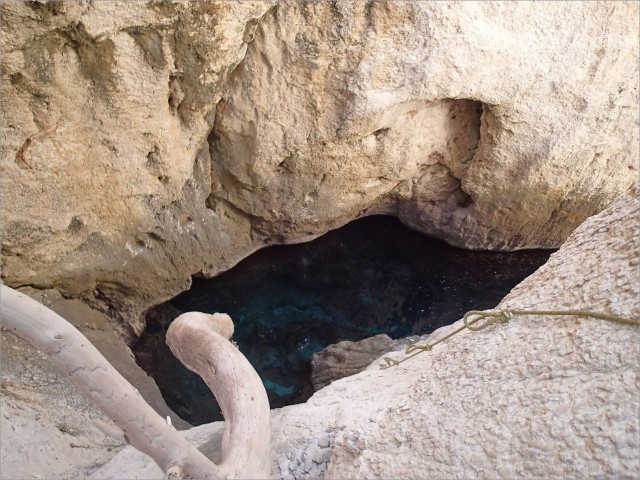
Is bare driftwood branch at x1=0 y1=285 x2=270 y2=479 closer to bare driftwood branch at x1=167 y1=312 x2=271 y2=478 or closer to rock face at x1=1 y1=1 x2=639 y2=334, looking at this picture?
bare driftwood branch at x1=167 y1=312 x2=271 y2=478

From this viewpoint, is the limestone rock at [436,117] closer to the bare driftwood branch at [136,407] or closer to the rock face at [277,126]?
the rock face at [277,126]

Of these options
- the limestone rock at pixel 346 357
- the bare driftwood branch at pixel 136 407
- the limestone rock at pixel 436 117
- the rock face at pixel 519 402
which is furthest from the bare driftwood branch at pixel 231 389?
the limestone rock at pixel 436 117

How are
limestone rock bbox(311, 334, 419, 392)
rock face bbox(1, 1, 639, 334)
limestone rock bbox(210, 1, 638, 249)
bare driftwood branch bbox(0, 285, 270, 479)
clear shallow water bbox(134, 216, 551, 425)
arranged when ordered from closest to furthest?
bare driftwood branch bbox(0, 285, 270, 479) < rock face bbox(1, 1, 639, 334) < limestone rock bbox(210, 1, 638, 249) < limestone rock bbox(311, 334, 419, 392) < clear shallow water bbox(134, 216, 551, 425)

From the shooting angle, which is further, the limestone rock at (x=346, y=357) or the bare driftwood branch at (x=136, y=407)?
the limestone rock at (x=346, y=357)

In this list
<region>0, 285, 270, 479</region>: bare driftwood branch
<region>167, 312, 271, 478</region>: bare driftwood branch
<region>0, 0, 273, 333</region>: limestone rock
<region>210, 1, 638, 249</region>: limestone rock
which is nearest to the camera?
<region>0, 285, 270, 479</region>: bare driftwood branch

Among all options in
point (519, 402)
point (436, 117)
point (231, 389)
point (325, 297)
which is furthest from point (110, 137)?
point (519, 402)

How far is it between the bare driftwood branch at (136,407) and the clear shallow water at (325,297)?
219 cm

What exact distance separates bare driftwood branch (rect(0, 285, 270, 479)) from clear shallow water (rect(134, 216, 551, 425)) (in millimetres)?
2188

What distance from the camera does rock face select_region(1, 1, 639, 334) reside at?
10.3 ft

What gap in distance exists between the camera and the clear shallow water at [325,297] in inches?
166

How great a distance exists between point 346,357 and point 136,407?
2.63 m

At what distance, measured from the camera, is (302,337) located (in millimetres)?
4551

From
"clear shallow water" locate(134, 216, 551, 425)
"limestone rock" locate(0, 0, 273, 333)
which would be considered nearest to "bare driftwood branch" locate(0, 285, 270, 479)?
"limestone rock" locate(0, 0, 273, 333)

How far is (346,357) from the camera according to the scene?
404cm
